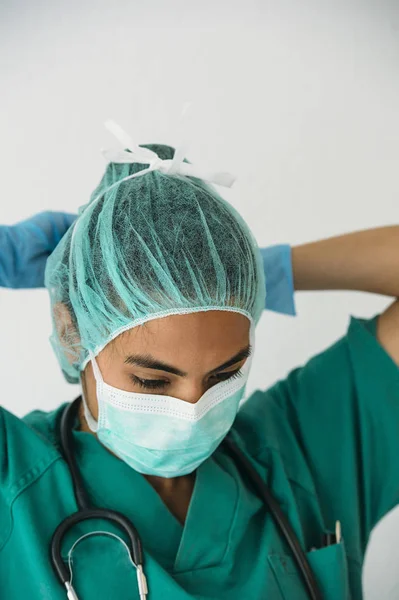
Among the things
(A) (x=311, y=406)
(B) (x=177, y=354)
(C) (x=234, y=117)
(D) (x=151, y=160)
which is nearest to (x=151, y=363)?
(B) (x=177, y=354)

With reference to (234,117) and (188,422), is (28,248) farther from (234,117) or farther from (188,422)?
(234,117)

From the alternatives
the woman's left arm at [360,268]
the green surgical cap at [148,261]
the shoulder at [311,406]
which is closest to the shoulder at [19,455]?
the green surgical cap at [148,261]

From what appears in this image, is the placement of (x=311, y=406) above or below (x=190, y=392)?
below

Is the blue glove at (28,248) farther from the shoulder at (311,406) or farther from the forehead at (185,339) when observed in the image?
the shoulder at (311,406)

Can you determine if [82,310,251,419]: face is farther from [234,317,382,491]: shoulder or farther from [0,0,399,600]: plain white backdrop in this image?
[0,0,399,600]: plain white backdrop

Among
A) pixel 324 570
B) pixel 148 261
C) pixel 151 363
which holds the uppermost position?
pixel 148 261

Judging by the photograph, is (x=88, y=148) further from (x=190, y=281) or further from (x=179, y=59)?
(x=190, y=281)

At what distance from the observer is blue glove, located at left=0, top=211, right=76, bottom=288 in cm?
109

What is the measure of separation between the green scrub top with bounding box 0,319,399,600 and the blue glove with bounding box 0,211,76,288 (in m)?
0.21

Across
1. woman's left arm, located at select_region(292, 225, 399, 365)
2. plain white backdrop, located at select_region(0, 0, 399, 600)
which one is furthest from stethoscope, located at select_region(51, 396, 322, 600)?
plain white backdrop, located at select_region(0, 0, 399, 600)

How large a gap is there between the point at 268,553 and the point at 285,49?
3.49 ft

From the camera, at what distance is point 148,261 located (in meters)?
0.92

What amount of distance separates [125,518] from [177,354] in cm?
26

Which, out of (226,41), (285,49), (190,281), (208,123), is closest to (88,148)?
(208,123)
